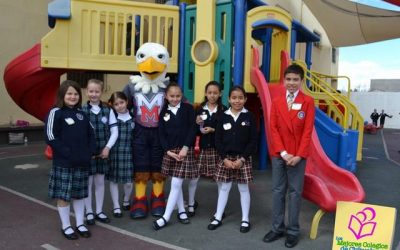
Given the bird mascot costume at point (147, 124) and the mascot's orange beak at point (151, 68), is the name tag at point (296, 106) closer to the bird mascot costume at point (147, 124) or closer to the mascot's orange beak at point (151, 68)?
the bird mascot costume at point (147, 124)

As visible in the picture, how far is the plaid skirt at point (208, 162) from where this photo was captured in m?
4.16

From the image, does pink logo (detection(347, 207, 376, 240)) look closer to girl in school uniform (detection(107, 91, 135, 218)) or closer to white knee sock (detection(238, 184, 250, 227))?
white knee sock (detection(238, 184, 250, 227))

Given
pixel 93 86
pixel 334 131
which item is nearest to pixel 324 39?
pixel 334 131

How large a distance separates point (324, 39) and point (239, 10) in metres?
19.5

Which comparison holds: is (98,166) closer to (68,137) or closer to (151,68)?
(68,137)

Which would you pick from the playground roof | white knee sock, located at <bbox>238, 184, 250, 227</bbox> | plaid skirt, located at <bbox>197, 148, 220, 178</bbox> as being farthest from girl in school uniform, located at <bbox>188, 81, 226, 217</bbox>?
the playground roof

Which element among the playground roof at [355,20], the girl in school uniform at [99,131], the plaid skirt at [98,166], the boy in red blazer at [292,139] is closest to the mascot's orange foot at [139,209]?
the girl in school uniform at [99,131]

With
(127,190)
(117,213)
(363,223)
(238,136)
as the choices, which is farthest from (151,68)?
(363,223)

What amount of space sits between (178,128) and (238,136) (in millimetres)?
641

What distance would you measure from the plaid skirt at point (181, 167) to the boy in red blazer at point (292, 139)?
35.7 inches

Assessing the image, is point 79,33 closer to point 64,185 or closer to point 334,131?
point 64,185

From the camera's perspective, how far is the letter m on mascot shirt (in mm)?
4227

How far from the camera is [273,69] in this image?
779 centimetres

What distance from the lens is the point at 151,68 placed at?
431 cm
